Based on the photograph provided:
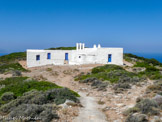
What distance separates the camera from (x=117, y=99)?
9148 millimetres

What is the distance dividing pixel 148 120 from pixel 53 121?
3201mm

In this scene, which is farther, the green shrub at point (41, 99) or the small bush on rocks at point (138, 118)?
the green shrub at point (41, 99)

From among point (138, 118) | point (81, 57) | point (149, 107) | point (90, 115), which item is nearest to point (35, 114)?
point (90, 115)

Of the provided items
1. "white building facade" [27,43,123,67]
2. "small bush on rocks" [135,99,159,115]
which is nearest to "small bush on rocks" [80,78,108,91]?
"small bush on rocks" [135,99,159,115]

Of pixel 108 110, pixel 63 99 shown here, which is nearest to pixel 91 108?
pixel 108 110

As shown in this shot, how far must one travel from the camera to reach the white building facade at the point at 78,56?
27517mm

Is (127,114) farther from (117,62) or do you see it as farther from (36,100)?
(117,62)

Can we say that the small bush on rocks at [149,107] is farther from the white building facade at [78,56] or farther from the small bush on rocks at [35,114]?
the white building facade at [78,56]

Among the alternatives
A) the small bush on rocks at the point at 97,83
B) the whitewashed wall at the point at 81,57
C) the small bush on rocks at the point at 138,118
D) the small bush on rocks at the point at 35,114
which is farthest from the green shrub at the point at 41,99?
the whitewashed wall at the point at 81,57

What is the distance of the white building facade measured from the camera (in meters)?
27.5

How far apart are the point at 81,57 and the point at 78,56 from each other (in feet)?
3.36

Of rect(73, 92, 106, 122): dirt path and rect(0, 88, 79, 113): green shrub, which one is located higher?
rect(0, 88, 79, 113): green shrub

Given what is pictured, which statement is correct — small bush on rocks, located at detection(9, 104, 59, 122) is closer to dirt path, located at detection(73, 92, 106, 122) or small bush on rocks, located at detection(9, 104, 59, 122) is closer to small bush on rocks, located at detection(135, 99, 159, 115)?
dirt path, located at detection(73, 92, 106, 122)

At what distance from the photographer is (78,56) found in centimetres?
2903
